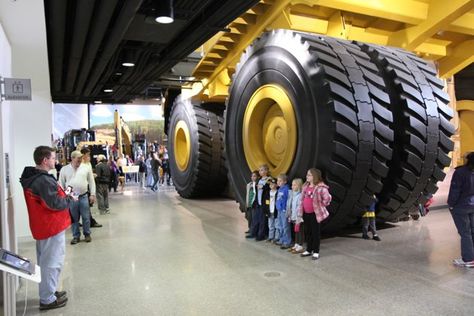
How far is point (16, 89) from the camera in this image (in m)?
3.48

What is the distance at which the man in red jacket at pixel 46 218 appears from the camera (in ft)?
11.7

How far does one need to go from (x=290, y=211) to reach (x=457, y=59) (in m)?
4.90

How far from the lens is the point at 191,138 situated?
10.7m

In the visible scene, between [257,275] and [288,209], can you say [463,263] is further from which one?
[257,275]

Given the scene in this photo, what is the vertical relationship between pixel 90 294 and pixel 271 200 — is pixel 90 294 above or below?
below

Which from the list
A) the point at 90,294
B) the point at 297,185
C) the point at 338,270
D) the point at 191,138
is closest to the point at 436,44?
the point at 297,185

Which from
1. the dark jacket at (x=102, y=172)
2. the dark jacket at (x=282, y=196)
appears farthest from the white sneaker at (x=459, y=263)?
the dark jacket at (x=102, y=172)

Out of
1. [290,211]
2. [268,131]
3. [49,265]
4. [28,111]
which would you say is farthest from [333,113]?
[28,111]

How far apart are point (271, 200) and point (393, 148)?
1.84 metres

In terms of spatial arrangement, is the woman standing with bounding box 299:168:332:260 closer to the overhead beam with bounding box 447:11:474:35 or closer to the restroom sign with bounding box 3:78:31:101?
the restroom sign with bounding box 3:78:31:101

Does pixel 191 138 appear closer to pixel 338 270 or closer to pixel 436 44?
pixel 436 44

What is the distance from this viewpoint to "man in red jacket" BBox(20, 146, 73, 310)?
356 cm

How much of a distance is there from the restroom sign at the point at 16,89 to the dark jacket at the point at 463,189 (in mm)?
4544

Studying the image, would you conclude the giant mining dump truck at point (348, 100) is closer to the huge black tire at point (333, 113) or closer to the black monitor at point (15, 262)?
the huge black tire at point (333, 113)
